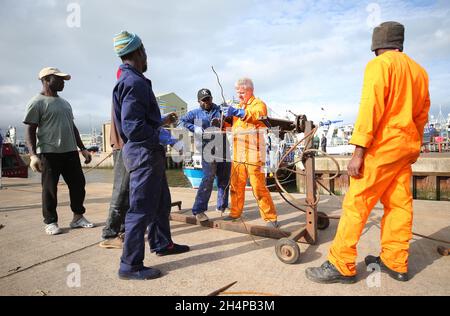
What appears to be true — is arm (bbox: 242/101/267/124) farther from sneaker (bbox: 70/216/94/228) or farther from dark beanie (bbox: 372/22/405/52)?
sneaker (bbox: 70/216/94/228)

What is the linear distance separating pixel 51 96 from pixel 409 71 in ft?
13.3

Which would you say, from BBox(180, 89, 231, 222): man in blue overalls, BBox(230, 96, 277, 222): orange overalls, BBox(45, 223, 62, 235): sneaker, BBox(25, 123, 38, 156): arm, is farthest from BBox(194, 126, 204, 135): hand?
BBox(45, 223, 62, 235): sneaker

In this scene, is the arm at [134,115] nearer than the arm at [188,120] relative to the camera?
Yes

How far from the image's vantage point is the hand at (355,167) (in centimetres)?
194

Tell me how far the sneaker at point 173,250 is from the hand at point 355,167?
180 centimetres

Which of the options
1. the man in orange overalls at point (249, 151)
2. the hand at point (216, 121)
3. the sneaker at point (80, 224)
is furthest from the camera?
the sneaker at point (80, 224)

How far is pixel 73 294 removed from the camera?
1.97 metres

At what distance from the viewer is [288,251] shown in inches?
94.7

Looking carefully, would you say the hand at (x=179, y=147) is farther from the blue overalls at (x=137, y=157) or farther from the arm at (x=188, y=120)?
the arm at (x=188, y=120)

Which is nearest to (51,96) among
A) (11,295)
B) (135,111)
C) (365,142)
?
(135,111)

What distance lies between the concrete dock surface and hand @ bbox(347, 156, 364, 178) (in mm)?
842

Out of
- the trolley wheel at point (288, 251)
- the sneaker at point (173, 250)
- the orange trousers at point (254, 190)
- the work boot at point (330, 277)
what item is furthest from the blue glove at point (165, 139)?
the work boot at point (330, 277)

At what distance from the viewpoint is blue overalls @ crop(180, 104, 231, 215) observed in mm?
3791
